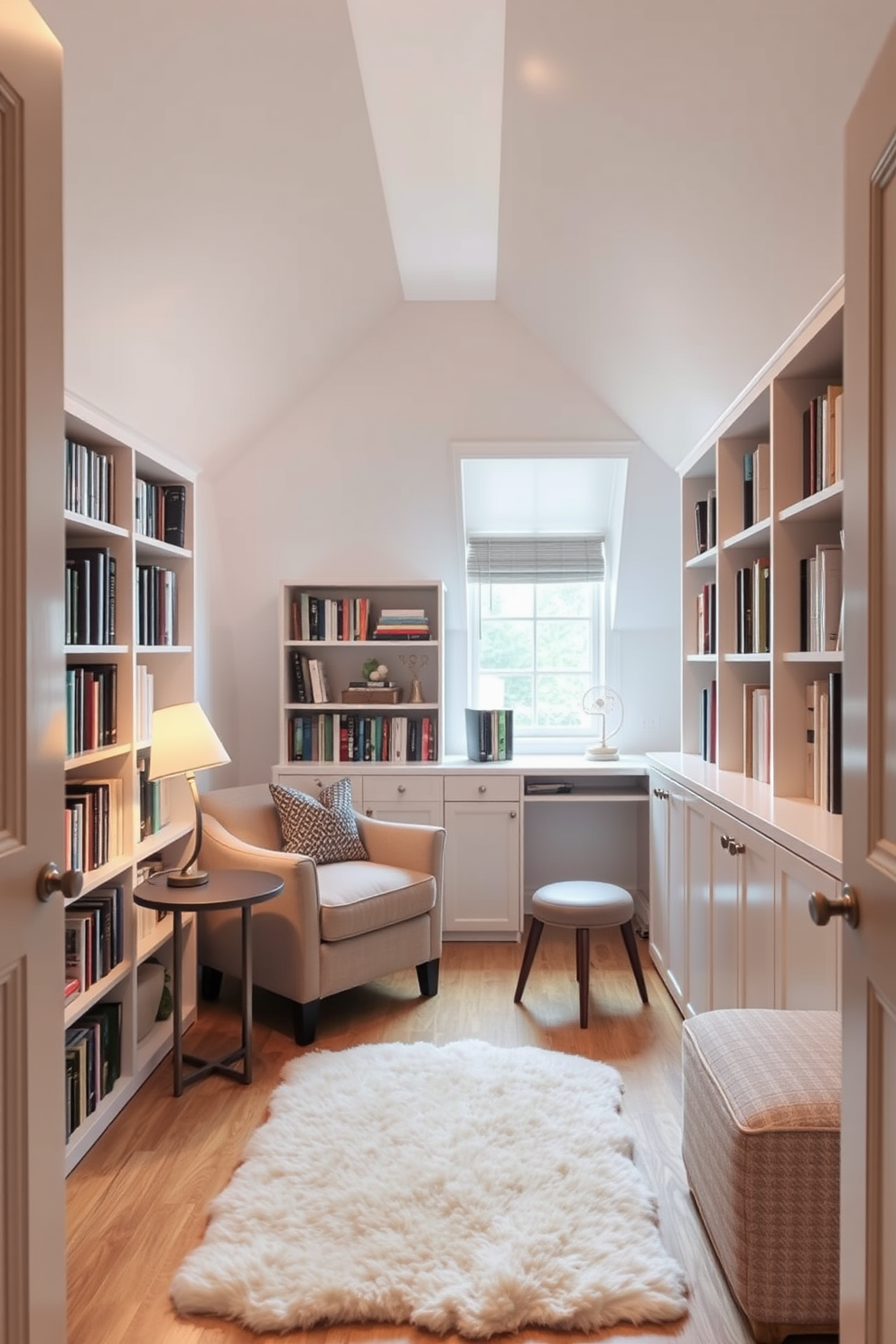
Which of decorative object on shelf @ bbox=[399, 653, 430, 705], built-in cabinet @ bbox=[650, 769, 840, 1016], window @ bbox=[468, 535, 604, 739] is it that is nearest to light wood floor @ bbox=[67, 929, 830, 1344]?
built-in cabinet @ bbox=[650, 769, 840, 1016]

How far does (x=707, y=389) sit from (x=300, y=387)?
1.95m

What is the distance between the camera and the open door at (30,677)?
114 cm

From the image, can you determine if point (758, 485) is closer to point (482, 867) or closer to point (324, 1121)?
point (482, 867)

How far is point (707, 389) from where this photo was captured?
328 centimetres

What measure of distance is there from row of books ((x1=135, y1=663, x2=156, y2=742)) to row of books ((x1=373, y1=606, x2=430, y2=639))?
1530 millimetres

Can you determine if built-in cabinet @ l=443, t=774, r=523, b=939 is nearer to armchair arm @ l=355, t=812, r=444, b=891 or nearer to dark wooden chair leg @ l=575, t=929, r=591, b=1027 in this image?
armchair arm @ l=355, t=812, r=444, b=891

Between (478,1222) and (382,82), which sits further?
(382,82)

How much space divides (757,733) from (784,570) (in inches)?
23.8

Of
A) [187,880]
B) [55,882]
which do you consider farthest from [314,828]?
[55,882]

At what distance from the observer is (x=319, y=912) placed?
10.8 ft

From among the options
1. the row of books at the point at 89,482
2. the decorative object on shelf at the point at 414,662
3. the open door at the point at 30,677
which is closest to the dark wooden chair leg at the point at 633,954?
the decorative object on shelf at the point at 414,662

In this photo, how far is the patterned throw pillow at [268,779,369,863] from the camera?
375 centimetres

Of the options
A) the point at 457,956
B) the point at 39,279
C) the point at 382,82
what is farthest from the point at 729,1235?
the point at 382,82

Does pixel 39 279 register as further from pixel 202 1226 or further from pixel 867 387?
pixel 202 1226
